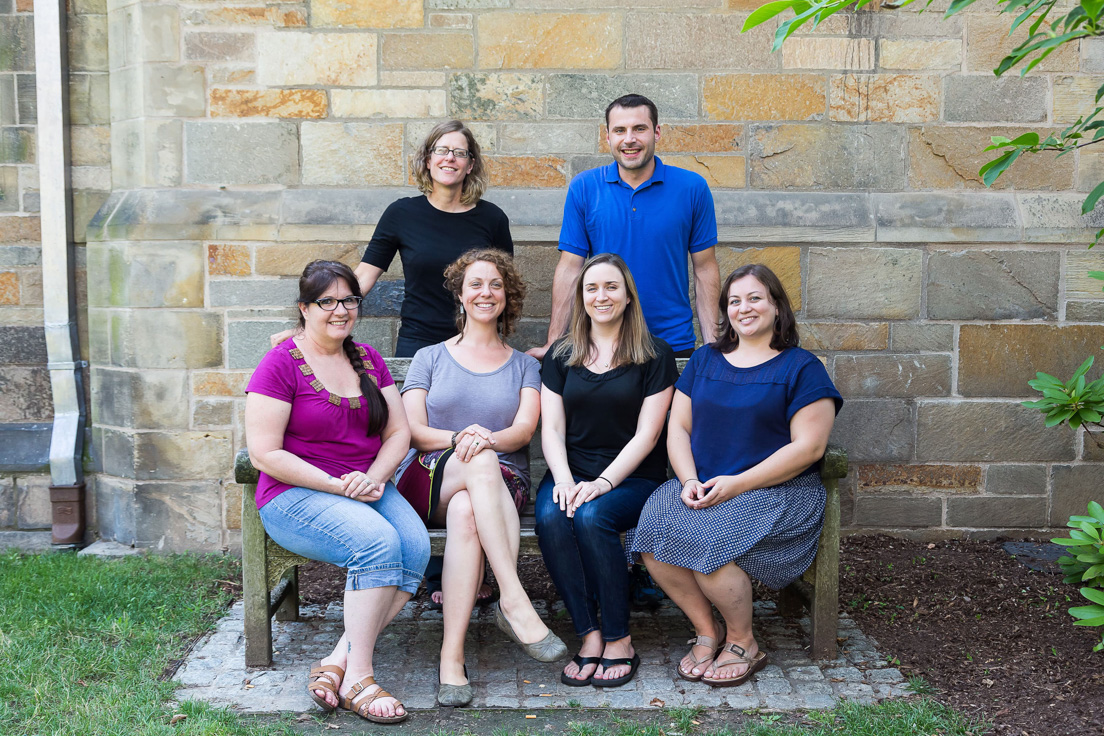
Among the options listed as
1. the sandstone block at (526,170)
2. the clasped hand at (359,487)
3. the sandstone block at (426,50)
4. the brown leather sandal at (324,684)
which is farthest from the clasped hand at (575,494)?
the sandstone block at (426,50)

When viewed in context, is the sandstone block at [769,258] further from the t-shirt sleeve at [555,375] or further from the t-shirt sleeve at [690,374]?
the t-shirt sleeve at [555,375]

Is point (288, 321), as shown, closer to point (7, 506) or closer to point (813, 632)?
point (7, 506)

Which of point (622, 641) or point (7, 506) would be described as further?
point (7, 506)

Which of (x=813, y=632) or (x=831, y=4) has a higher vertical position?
(x=831, y=4)

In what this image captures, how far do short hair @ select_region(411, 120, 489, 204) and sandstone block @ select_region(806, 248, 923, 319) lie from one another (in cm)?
166

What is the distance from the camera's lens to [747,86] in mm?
4398

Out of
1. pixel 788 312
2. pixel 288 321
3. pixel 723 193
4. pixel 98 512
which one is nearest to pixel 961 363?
pixel 723 193

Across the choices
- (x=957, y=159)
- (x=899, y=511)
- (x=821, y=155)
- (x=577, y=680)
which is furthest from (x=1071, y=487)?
(x=577, y=680)

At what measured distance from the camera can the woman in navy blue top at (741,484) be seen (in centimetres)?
307

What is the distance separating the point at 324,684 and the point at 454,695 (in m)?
0.39

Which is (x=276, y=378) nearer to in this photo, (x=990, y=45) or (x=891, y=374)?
(x=891, y=374)

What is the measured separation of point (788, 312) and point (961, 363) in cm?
170

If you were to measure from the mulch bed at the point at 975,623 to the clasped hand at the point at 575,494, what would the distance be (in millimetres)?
931

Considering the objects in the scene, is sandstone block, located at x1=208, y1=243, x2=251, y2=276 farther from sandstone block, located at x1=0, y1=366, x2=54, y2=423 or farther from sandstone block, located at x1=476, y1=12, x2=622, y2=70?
sandstone block, located at x1=476, y1=12, x2=622, y2=70
